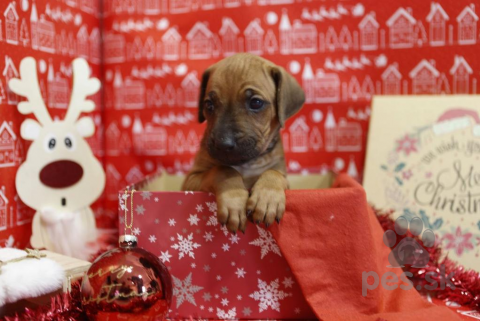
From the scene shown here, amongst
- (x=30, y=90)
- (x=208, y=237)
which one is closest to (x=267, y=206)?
(x=208, y=237)

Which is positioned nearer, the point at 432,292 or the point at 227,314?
the point at 227,314

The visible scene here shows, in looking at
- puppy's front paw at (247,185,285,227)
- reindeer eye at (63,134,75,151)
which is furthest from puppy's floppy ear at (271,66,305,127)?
reindeer eye at (63,134,75,151)

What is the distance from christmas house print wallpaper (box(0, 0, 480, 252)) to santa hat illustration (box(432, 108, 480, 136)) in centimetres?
19

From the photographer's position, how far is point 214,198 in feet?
5.20

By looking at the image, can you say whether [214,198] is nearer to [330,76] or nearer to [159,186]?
[159,186]

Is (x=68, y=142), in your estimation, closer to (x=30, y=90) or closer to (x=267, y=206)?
(x=30, y=90)

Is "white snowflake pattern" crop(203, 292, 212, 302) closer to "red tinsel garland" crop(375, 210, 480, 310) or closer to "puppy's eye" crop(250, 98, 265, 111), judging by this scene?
"puppy's eye" crop(250, 98, 265, 111)

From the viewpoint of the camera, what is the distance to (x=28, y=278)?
148 centimetres

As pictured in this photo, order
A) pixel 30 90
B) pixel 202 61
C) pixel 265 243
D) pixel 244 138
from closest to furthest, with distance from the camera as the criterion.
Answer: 1. pixel 265 243
2. pixel 244 138
3. pixel 30 90
4. pixel 202 61

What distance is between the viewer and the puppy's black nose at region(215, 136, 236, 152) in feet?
5.49

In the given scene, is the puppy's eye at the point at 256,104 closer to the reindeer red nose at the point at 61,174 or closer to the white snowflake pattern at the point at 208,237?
the white snowflake pattern at the point at 208,237

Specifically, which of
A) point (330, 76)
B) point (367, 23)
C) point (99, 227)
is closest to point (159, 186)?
point (99, 227)

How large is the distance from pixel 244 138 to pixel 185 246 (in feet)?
1.63

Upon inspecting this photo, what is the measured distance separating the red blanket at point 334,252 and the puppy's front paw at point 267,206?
4 cm
